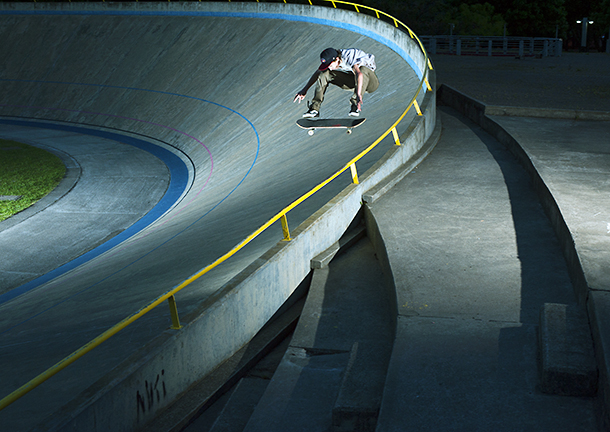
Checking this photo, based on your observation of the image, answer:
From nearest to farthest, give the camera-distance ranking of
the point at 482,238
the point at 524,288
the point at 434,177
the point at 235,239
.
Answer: the point at 524,288
the point at 482,238
the point at 235,239
the point at 434,177

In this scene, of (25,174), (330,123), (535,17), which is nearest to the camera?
(330,123)

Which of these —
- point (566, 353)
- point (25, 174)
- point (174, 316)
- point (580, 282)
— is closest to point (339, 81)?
point (580, 282)

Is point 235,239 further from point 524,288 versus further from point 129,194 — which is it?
point 129,194

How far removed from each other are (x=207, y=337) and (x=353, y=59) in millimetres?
7031

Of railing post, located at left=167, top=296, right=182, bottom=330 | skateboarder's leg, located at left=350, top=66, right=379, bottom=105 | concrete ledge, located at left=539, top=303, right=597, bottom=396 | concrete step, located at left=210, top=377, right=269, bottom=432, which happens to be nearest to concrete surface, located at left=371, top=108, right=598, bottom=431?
concrete ledge, located at left=539, top=303, right=597, bottom=396

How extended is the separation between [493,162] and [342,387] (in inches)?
223

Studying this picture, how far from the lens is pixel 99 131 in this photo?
792 inches

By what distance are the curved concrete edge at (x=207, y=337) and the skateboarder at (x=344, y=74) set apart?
315 centimetres

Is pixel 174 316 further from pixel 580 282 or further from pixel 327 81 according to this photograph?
pixel 327 81

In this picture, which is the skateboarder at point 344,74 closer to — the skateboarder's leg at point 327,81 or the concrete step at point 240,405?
the skateboarder's leg at point 327,81

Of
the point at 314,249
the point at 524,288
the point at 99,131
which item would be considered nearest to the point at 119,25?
the point at 99,131

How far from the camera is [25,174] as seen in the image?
15062 millimetres

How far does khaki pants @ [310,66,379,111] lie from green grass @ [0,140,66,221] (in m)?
6.87

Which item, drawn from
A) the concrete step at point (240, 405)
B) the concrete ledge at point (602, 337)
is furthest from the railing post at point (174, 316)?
the concrete ledge at point (602, 337)
